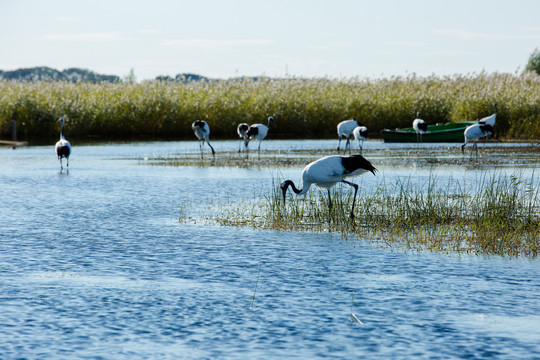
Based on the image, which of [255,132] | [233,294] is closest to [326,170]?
[233,294]

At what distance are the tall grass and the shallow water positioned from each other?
83.7 ft

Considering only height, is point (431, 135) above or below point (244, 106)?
below

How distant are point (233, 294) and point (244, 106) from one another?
33.8 m

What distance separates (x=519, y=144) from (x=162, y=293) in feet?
91.5

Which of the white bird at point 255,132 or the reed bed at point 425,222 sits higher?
the white bird at point 255,132

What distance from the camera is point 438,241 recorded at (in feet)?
36.0

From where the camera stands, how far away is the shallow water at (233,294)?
21.8ft

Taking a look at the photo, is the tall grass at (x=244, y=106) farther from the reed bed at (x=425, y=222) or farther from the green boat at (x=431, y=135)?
the reed bed at (x=425, y=222)

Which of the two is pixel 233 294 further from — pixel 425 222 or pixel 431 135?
pixel 431 135

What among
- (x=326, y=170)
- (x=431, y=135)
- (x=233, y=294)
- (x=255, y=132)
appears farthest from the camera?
(x=431, y=135)

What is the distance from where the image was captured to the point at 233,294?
831 centimetres

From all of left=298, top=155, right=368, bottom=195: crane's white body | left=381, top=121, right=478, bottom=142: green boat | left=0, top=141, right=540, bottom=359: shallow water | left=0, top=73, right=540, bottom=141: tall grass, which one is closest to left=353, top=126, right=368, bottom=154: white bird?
left=381, top=121, right=478, bottom=142: green boat

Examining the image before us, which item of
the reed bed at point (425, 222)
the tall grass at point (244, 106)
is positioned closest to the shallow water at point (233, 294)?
the reed bed at point (425, 222)

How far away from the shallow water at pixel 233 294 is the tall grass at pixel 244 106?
25.5 meters
